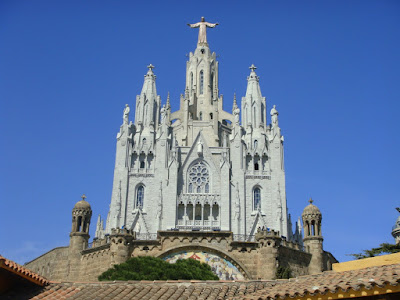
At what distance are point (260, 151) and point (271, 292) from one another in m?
54.4

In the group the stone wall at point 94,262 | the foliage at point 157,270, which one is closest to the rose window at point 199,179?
the stone wall at point 94,262

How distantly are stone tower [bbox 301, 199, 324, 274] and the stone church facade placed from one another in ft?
0.27

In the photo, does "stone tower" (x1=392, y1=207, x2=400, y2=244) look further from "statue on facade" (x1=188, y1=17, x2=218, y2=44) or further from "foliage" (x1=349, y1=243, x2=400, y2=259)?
"statue on facade" (x1=188, y1=17, x2=218, y2=44)

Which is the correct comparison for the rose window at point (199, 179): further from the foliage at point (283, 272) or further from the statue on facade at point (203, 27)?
the foliage at point (283, 272)

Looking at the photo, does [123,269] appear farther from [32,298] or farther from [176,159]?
[176,159]

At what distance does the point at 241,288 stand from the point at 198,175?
5082 centimetres

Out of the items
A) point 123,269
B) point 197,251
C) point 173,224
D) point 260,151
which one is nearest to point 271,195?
point 260,151

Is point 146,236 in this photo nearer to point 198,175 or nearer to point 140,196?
point 140,196

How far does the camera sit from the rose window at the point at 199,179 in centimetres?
6656

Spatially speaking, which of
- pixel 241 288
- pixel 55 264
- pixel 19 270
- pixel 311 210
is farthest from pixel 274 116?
pixel 19 270

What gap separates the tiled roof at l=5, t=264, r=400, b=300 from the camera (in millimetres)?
13055

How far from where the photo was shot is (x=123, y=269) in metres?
40.2

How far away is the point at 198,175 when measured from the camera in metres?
67.4

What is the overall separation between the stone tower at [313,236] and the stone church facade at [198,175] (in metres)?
0.08
